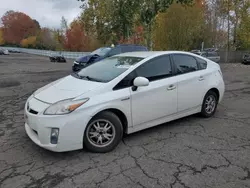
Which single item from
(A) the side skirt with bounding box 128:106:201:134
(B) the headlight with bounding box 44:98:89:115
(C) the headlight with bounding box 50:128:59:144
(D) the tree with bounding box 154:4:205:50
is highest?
(D) the tree with bounding box 154:4:205:50

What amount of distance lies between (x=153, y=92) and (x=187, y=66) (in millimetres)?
1193

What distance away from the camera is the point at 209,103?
5.28 metres

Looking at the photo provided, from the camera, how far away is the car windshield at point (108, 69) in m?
4.08

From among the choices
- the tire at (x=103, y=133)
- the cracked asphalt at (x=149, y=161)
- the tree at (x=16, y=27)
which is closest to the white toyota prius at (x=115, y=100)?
the tire at (x=103, y=133)

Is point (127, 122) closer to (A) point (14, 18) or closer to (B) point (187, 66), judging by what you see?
(B) point (187, 66)

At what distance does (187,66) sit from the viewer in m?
4.89

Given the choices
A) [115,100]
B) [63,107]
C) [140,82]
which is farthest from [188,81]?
[63,107]

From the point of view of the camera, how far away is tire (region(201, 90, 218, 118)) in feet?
17.0

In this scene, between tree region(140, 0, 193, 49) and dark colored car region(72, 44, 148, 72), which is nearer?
dark colored car region(72, 44, 148, 72)

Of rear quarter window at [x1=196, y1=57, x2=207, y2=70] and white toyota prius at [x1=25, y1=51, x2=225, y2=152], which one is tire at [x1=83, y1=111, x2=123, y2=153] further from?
rear quarter window at [x1=196, y1=57, x2=207, y2=70]

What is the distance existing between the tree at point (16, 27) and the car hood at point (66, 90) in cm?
8473

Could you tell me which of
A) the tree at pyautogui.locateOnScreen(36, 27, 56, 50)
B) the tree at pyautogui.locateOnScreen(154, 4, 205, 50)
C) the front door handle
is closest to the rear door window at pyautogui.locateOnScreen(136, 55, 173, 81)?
the front door handle

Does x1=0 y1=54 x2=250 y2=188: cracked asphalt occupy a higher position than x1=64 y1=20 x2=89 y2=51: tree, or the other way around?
x1=64 y1=20 x2=89 y2=51: tree

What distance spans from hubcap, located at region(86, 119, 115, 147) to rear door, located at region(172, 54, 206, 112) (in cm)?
156
